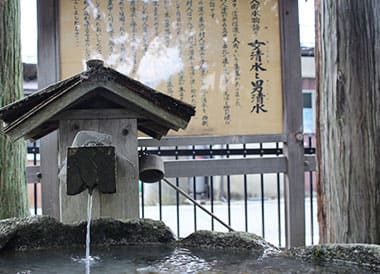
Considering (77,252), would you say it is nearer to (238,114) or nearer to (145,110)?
(145,110)

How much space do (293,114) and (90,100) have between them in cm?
226

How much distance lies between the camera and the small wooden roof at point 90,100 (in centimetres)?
218

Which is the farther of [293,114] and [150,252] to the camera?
[293,114]

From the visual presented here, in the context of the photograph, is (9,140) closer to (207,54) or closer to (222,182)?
(207,54)

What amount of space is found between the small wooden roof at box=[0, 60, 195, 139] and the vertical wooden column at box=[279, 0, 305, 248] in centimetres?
200

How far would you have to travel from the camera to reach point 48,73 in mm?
3869

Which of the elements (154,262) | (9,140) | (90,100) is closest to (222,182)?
(9,140)

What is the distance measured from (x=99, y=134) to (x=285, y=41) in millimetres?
2493

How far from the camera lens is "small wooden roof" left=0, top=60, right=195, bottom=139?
2182 millimetres

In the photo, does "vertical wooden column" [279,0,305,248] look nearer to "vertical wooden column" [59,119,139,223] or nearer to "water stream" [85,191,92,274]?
"vertical wooden column" [59,119,139,223]

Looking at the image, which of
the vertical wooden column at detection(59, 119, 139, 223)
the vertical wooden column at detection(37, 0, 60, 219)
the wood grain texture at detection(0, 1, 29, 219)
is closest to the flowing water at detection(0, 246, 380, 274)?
the vertical wooden column at detection(59, 119, 139, 223)

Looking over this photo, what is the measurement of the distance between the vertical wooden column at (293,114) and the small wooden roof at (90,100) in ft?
6.55

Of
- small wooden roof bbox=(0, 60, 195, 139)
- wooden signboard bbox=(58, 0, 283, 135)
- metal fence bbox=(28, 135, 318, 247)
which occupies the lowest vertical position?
metal fence bbox=(28, 135, 318, 247)

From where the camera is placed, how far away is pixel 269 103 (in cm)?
412
